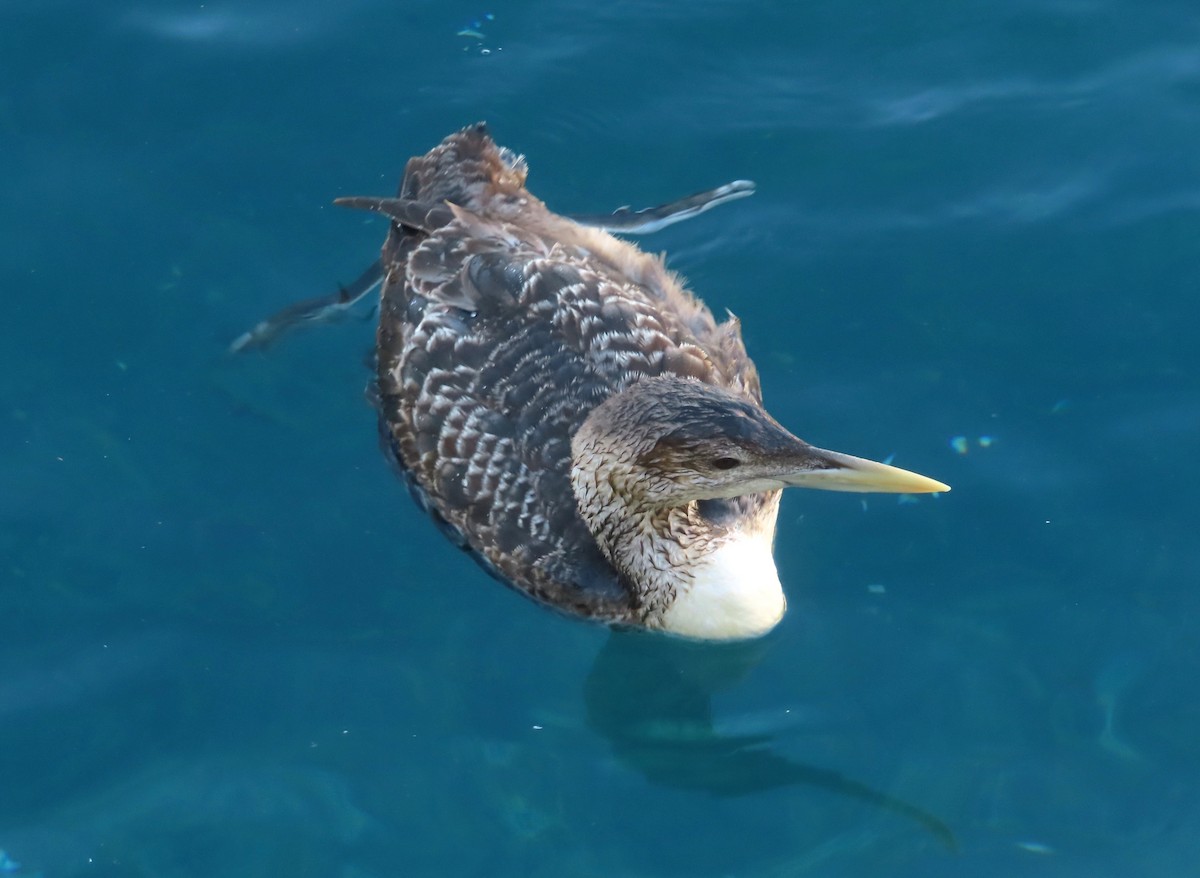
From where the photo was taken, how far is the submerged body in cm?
559

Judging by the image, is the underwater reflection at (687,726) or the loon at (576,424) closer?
the loon at (576,424)

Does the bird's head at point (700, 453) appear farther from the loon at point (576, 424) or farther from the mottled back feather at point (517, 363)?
the mottled back feather at point (517, 363)

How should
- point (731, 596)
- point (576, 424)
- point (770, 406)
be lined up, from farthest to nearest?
point (770, 406) < point (576, 424) < point (731, 596)

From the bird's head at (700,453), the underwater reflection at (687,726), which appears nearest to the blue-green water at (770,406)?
the underwater reflection at (687,726)

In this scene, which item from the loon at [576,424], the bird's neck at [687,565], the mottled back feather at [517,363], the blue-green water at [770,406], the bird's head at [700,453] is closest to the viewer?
the bird's head at [700,453]

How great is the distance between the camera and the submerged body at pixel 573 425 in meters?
5.59

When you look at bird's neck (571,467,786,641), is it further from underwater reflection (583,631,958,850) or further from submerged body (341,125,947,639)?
underwater reflection (583,631,958,850)

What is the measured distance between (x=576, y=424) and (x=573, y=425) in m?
0.01

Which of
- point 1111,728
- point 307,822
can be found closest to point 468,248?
point 307,822

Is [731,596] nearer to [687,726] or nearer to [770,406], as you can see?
[687,726]

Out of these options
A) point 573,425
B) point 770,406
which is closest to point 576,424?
point 573,425

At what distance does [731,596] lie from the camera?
588 cm

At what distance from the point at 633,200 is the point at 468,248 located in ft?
4.52

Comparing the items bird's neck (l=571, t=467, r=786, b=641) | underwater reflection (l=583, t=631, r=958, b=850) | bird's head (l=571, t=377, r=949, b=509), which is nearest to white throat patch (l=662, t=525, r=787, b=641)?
bird's neck (l=571, t=467, r=786, b=641)
